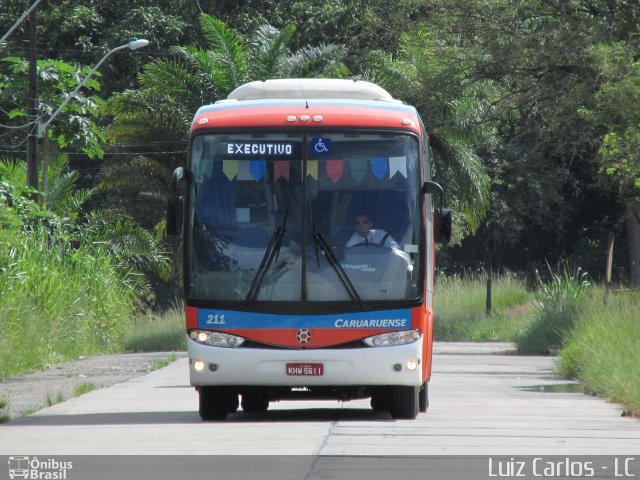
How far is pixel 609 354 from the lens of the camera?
696 inches

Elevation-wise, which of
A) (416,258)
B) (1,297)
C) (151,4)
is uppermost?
(151,4)

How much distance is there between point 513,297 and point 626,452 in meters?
32.6

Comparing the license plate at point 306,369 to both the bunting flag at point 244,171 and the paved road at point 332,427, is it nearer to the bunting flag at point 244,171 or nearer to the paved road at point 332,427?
the paved road at point 332,427

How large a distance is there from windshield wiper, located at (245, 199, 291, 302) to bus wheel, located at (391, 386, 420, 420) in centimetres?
168

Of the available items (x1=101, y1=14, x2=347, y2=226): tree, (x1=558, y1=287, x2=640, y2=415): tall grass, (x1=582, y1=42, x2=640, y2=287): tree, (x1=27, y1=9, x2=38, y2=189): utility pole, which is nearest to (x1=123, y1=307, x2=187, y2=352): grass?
(x1=101, y1=14, x2=347, y2=226): tree

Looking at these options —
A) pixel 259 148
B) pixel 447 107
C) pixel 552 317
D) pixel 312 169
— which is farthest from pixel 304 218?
pixel 447 107

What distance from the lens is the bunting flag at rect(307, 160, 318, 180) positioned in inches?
533

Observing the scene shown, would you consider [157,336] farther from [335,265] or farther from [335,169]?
[335,265]

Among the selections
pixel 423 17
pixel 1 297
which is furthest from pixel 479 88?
pixel 1 297

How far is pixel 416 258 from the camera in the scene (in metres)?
13.4

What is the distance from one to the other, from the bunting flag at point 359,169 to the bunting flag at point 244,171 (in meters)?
1.00

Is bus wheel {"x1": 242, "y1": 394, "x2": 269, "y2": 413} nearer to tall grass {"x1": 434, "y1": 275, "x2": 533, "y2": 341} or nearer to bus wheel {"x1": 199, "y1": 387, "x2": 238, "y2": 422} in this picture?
bus wheel {"x1": 199, "y1": 387, "x2": 238, "y2": 422}

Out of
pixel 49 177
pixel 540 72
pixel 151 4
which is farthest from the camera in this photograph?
pixel 151 4

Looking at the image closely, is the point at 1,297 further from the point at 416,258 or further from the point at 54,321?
the point at 416,258
